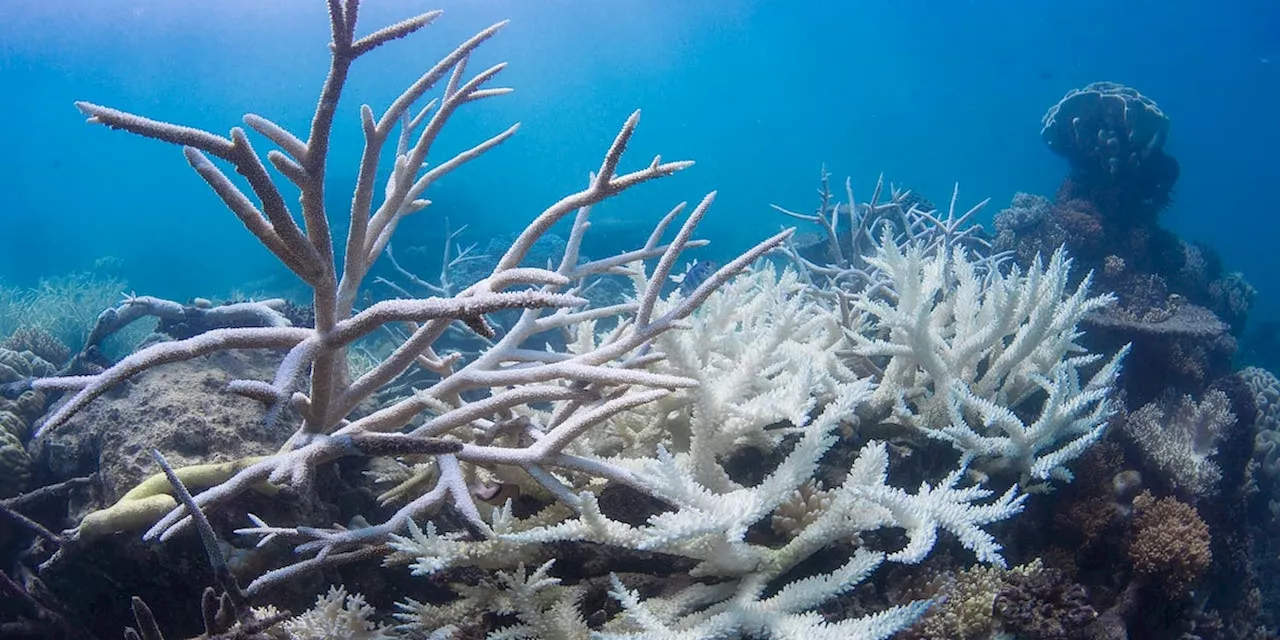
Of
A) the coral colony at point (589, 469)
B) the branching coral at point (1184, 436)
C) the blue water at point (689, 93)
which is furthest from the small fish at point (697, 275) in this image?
the blue water at point (689, 93)

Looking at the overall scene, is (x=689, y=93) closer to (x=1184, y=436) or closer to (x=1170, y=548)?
(x=1184, y=436)

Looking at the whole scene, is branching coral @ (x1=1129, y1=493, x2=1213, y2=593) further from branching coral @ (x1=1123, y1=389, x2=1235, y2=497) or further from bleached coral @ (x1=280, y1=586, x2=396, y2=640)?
bleached coral @ (x1=280, y1=586, x2=396, y2=640)

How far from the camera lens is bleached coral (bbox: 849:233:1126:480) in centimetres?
261

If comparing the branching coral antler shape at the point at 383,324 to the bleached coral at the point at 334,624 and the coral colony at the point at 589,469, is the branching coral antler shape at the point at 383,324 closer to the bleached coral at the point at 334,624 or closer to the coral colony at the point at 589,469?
the coral colony at the point at 589,469

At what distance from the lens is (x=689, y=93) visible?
11681cm

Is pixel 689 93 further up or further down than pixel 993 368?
further up

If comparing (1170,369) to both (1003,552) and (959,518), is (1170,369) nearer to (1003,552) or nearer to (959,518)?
(1003,552)

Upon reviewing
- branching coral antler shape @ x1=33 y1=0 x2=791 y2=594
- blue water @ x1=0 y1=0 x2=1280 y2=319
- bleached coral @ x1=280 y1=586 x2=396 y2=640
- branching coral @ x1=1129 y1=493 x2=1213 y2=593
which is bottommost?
bleached coral @ x1=280 y1=586 x2=396 y2=640

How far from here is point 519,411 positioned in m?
2.85

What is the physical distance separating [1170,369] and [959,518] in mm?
4212

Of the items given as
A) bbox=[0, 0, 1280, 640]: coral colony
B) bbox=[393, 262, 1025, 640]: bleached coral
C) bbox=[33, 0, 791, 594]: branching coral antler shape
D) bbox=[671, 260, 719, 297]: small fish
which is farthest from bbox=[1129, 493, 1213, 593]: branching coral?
bbox=[671, 260, 719, 297]: small fish

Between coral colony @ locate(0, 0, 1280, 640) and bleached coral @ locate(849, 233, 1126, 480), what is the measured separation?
19mm

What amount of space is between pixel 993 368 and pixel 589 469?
2114 mm

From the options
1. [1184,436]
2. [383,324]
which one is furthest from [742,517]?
[1184,436]
